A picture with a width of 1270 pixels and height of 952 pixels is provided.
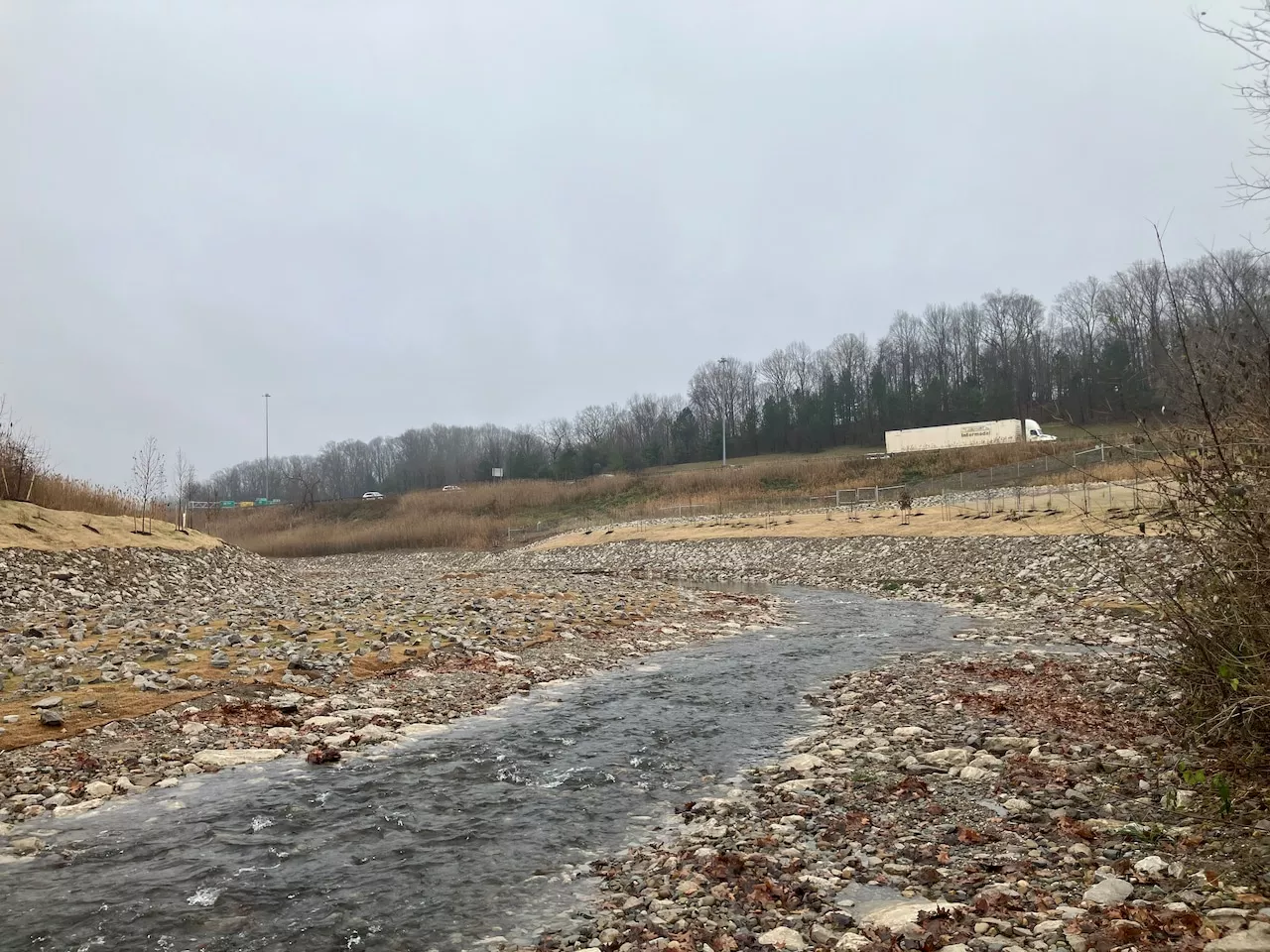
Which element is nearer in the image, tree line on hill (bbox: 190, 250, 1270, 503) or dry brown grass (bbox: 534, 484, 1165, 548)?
dry brown grass (bbox: 534, 484, 1165, 548)

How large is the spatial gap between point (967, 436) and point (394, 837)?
257 feet

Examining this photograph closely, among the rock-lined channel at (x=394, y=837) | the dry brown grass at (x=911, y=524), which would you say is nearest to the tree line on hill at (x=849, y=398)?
the dry brown grass at (x=911, y=524)

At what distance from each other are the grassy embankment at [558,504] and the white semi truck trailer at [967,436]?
2.76 meters

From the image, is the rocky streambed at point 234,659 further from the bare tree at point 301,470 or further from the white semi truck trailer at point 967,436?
the bare tree at point 301,470

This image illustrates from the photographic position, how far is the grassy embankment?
66500 mm

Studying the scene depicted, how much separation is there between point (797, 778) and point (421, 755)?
12.7 feet

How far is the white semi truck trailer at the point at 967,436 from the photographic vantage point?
72894 millimetres

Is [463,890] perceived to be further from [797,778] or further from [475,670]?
[475,670]

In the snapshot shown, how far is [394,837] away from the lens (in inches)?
233

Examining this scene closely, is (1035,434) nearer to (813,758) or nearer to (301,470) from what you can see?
(813,758)

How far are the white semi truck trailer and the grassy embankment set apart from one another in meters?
2.76

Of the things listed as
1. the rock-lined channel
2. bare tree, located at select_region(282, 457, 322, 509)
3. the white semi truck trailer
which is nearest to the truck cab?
the white semi truck trailer

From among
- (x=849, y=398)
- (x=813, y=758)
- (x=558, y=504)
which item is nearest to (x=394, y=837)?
(x=813, y=758)

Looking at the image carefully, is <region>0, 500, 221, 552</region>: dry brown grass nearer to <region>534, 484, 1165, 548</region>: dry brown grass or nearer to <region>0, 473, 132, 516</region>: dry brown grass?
<region>0, 473, 132, 516</region>: dry brown grass
